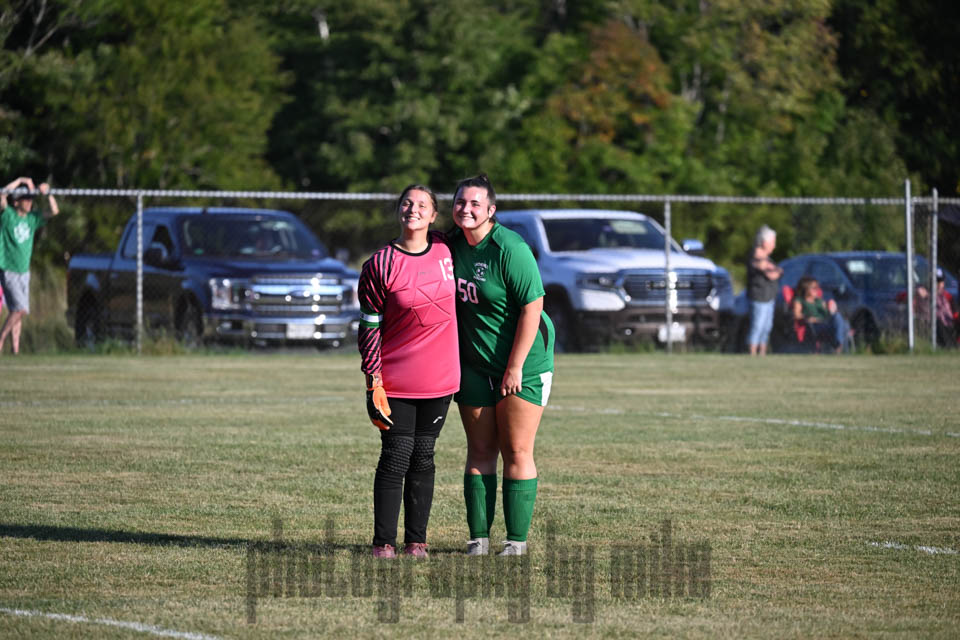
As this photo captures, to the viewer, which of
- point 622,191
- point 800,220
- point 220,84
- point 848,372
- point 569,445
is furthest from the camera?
point 622,191

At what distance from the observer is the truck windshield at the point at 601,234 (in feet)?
73.8

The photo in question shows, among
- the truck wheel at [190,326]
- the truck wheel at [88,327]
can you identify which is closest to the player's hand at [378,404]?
the truck wheel at [190,326]

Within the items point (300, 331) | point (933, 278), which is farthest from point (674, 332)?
point (300, 331)

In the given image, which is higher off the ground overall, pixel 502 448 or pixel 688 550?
pixel 502 448

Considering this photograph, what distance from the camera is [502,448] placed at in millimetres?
7066

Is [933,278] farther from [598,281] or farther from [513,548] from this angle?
[513,548]

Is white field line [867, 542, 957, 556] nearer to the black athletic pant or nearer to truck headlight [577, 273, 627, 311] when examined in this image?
the black athletic pant

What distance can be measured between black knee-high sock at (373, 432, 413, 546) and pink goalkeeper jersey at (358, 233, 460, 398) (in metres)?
0.23

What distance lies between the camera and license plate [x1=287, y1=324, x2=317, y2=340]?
2111 cm

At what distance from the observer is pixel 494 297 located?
22.6 feet

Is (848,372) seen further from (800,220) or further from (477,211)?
(800,220)

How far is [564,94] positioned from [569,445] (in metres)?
33.6

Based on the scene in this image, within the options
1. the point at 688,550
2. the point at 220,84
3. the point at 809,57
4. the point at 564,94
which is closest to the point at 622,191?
the point at 564,94

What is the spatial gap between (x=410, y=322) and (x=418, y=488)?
762 millimetres
